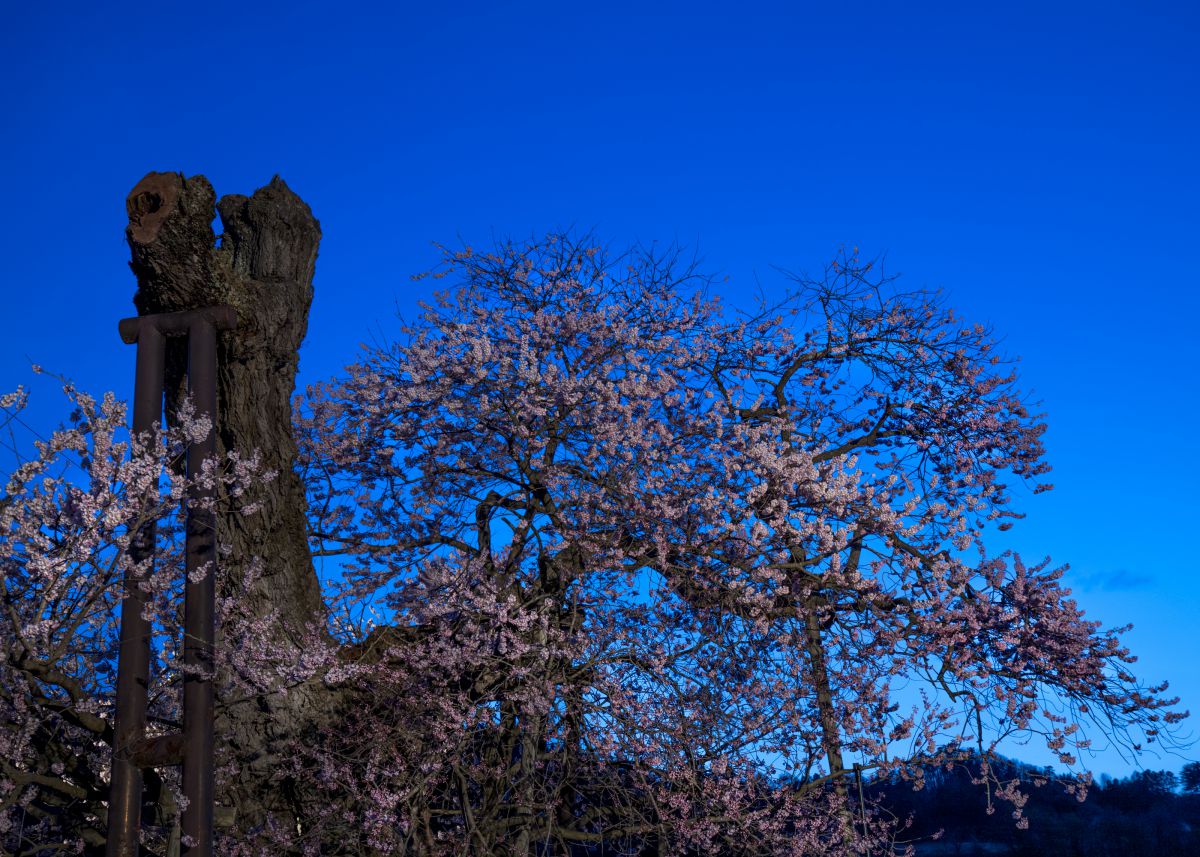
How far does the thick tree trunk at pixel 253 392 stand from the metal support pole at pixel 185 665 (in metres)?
0.85

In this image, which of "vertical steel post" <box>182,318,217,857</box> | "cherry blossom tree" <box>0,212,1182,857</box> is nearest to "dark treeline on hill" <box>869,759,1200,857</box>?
"cherry blossom tree" <box>0,212,1182,857</box>

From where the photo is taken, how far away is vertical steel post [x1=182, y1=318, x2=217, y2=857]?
5.82 meters

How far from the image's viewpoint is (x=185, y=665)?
6.01 m

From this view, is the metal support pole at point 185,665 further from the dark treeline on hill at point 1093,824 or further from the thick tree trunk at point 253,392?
the dark treeline on hill at point 1093,824

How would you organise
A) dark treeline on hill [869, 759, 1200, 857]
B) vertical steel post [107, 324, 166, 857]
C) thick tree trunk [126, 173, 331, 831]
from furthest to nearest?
dark treeline on hill [869, 759, 1200, 857]
thick tree trunk [126, 173, 331, 831]
vertical steel post [107, 324, 166, 857]

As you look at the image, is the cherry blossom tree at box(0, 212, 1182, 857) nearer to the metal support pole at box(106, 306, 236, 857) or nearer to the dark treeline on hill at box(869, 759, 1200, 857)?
the metal support pole at box(106, 306, 236, 857)

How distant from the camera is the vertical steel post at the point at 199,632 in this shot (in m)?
5.82

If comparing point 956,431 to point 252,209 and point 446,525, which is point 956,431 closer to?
point 446,525

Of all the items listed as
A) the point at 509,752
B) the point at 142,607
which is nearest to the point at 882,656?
the point at 509,752

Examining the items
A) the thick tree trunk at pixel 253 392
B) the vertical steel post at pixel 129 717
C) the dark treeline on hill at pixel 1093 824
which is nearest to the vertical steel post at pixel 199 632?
the vertical steel post at pixel 129 717

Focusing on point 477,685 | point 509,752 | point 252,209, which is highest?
point 252,209

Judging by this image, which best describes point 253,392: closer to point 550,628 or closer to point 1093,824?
point 550,628

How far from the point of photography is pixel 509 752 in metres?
8.33

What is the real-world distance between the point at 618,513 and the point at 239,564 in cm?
322
